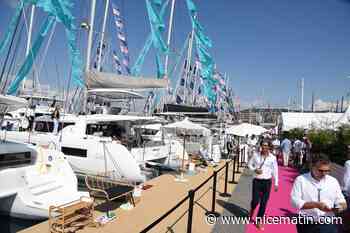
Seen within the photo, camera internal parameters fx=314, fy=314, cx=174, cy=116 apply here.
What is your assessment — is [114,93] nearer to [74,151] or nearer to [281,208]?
[74,151]

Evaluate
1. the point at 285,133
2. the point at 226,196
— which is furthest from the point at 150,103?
the point at 285,133

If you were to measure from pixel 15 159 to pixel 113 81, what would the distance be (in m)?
5.46

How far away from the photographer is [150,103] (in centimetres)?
1792

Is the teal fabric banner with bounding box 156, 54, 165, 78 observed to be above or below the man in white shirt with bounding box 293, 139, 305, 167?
above

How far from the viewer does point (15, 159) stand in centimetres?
702

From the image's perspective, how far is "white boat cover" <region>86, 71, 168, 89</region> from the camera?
11.6 m

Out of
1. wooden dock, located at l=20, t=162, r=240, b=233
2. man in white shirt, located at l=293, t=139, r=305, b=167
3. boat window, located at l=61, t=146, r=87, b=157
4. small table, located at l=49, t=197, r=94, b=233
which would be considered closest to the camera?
A: small table, located at l=49, t=197, r=94, b=233

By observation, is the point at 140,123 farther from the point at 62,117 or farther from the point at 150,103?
the point at 150,103

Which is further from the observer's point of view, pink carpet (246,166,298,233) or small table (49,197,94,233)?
pink carpet (246,166,298,233)

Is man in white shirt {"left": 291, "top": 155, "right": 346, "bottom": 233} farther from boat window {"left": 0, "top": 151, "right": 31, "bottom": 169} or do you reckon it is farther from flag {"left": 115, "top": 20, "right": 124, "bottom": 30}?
flag {"left": 115, "top": 20, "right": 124, "bottom": 30}

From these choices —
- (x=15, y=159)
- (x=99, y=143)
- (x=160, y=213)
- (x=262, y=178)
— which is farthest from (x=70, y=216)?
(x=262, y=178)

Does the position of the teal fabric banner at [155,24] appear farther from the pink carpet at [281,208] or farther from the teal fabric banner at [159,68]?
the pink carpet at [281,208]

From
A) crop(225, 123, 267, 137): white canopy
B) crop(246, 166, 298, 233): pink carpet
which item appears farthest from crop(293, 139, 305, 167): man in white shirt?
crop(246, 166, 298, 233): pink carpet

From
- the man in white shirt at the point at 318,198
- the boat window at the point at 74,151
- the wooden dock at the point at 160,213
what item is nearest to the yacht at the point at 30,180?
the wooden dock at the point at 160,213
